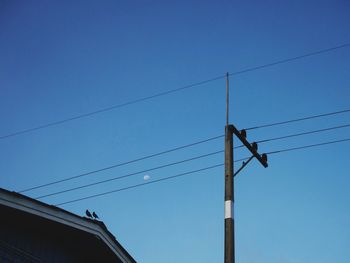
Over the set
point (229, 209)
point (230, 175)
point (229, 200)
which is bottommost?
point (229, 209)

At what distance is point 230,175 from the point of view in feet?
35.3

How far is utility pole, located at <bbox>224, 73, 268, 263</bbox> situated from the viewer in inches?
377

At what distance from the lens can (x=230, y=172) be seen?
1080 centimetres

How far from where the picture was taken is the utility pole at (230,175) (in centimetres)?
957

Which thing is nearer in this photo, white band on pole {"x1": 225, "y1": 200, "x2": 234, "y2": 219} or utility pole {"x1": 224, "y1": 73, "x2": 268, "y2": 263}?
utility pole {"x1": 224, "y1": 73, "x2": 268, "y2": 263}

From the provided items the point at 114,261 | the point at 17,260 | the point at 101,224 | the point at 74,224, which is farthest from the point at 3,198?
the point at 114,261

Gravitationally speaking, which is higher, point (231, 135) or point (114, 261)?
point (231, 135)

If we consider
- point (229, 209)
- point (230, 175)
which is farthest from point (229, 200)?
point (230, 175)

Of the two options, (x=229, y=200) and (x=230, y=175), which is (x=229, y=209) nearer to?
(x=229, y=200)

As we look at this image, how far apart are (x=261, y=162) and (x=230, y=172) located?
191 centimetres

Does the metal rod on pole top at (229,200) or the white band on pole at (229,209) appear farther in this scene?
the white band on pole at (229,209)

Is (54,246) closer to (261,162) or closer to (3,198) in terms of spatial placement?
(3,198)

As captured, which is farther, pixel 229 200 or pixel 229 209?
pixel 229 200

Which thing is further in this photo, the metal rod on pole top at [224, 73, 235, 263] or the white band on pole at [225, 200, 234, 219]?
the white band on pole at [225, 200, 234, 219]
